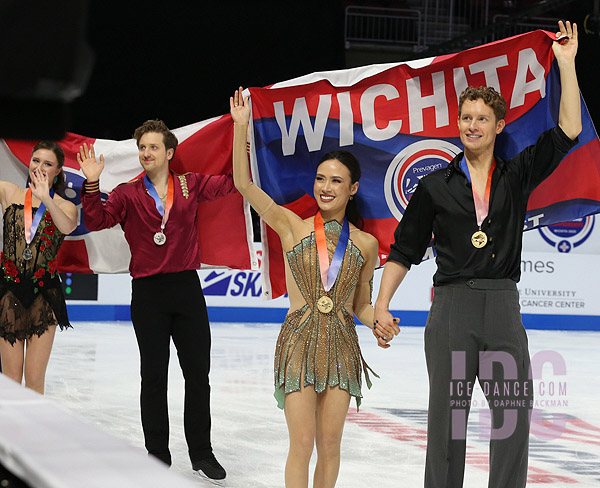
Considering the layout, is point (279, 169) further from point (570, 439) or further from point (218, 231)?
point (570, 439)

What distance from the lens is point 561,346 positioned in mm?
10398

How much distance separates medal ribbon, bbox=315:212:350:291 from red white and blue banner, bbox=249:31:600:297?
2.16ft

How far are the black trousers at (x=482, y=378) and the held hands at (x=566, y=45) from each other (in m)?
0.89

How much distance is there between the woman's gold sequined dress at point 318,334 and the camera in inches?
118

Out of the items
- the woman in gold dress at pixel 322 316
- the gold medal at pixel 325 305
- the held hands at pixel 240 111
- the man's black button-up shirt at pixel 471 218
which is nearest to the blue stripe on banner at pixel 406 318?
the held hands at pixel 240 111

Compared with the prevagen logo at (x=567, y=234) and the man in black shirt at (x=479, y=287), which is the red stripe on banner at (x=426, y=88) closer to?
the man in black shirt at (x=479, y=287)

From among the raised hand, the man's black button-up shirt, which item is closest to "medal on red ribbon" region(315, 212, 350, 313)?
the man's black button-up shirt

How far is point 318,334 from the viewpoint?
3027mm

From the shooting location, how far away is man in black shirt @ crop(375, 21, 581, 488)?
272cm

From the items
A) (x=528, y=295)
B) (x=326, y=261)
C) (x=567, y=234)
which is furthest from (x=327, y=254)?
(x=567, y=234)

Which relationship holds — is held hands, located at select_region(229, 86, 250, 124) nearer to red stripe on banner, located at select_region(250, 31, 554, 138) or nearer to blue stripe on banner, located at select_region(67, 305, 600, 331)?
red stripe on banner, located at select_region(250, 31, 554, 138)

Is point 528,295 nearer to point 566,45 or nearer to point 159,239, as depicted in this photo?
point 159,239

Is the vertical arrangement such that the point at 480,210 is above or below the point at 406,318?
above

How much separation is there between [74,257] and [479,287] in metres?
2.67
